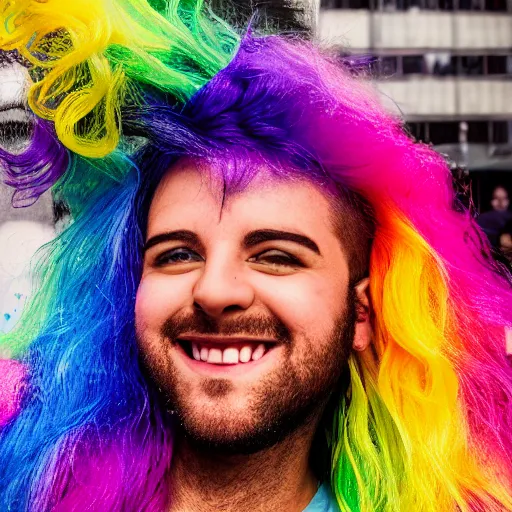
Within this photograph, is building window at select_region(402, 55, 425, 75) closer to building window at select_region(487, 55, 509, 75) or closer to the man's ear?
building window at select_region(487, 55, 509, 75)

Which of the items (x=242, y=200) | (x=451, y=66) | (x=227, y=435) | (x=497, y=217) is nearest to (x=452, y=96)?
(x=451, y=66)

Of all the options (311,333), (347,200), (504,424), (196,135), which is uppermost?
(196,135)

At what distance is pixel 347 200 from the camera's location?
5.36 feet

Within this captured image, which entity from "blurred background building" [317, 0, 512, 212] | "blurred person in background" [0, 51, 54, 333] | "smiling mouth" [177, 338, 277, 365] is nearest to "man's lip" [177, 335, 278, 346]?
"smiling mouth" [177, 338, 277, 365]

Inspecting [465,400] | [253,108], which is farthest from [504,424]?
[253,108]

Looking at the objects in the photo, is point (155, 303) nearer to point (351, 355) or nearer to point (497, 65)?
point (351, 355)

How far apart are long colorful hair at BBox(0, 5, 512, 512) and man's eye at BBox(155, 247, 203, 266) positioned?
0.16 m

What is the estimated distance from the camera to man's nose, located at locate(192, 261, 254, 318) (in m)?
1.43

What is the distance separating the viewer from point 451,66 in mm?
6359

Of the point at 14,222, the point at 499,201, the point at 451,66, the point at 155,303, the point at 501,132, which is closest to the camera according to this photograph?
the point at 155,303

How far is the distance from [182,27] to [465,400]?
109 centimetres

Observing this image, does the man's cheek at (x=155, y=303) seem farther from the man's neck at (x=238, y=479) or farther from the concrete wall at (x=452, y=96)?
the concrete wall at (x=452, y=96)

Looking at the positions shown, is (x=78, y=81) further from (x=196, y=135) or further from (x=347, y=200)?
(x=347, y=200)

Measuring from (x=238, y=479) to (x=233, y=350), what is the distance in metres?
0.30
